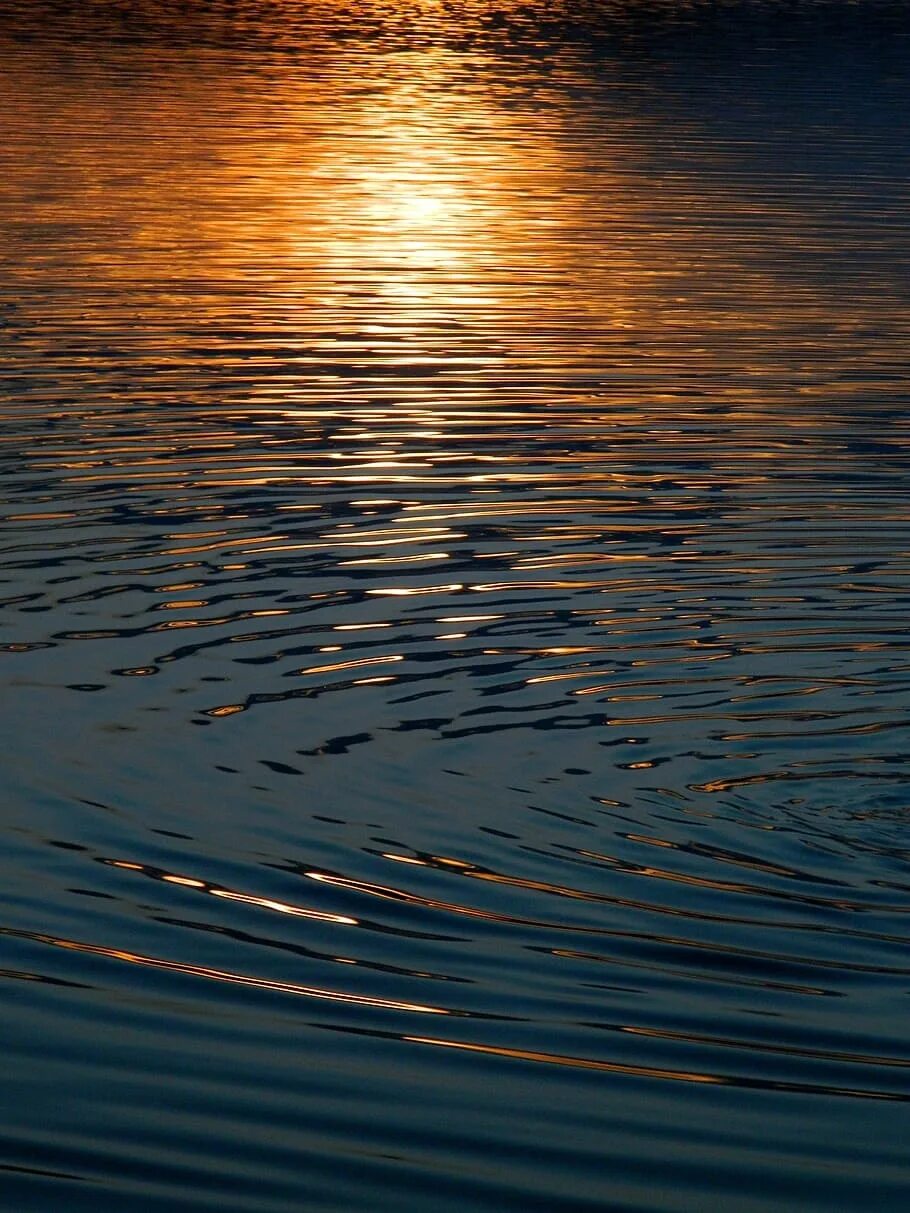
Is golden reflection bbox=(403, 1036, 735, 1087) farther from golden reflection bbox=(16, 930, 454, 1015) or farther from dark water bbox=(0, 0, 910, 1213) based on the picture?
golden reflection bbox=(16, 930, 454, 1015)

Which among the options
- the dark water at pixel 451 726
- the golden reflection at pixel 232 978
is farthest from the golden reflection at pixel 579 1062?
the golden reflection at pixel 232 978

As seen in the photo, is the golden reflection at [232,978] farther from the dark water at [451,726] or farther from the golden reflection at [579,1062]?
the golden reflection at [579,1062]

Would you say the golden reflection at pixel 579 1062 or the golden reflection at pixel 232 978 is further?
the golden reflection at pixel 232 978

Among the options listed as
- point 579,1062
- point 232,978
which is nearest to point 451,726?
point 232,978

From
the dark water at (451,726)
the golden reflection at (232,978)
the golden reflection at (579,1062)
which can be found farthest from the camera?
the golden reflection at (232,978)

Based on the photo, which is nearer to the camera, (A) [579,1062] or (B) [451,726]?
(A) [579,1062]

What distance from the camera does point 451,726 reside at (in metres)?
8.41

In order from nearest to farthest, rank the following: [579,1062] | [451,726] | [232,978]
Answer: [579,1062], [232,978], [451,726]

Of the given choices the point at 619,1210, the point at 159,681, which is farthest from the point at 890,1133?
the point at 159,681

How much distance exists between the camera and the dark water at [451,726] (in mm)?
5645

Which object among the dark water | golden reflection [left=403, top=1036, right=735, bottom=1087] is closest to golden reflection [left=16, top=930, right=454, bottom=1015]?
the dark water

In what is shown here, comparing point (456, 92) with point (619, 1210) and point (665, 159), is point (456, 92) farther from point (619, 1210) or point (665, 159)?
point (619, 1210)

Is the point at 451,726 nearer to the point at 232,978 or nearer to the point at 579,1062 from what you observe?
the point at 232,978

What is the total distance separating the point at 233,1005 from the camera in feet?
20.4
